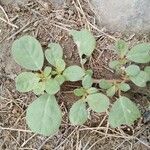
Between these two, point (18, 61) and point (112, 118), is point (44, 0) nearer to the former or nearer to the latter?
point (18, 61)


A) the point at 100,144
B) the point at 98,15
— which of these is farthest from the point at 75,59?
the point at 100,144

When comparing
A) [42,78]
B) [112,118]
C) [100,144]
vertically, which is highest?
[42,78]

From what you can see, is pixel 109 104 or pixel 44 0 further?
pixel 44 0

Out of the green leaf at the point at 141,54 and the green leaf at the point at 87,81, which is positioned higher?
the green leaf at the point at 141,54

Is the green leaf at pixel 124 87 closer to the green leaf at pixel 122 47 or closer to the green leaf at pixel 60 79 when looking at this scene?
the green leaf at pixel 122 47

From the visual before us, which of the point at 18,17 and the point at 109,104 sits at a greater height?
the point at 18,17

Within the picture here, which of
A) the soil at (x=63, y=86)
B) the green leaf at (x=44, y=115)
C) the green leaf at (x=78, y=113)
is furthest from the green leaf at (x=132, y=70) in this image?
the green leaf at (x=44, y=115)
